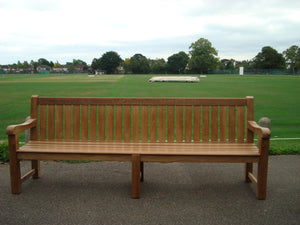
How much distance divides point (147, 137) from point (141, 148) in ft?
1.22

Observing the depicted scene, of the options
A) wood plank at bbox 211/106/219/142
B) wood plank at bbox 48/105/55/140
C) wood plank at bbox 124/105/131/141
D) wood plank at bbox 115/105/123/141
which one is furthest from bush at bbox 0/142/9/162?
wood plank at bbox 211/106/219/142

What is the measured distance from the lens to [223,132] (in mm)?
4852

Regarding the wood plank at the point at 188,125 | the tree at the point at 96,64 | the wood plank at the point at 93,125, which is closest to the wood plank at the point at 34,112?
the wood plank at the point at 93,125

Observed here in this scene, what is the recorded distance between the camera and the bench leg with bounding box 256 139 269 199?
13.4ft

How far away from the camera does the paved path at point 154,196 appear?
11.8 ft

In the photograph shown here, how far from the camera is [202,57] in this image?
376 feet

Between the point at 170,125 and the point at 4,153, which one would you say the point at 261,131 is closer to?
the point at 170,125

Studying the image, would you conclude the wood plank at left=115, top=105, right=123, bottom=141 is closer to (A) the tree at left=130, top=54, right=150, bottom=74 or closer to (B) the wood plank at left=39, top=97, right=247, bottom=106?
(B) the wood plank at left=39, top=97, right=247, bottom=106

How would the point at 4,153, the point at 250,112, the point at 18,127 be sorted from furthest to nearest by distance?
the point at 4,153 → the point at 250,112 → the point at 18,127

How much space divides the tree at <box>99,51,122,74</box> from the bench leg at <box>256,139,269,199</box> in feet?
450

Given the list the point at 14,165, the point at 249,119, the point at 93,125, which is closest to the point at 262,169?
the point at 249,119

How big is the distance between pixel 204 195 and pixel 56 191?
1.99m

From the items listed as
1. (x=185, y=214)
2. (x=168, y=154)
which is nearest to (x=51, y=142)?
(x=168, y=154)

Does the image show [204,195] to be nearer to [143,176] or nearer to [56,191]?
[143,176]
